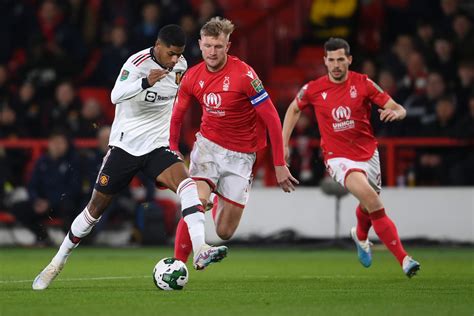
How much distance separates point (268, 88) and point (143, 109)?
9.63 metres

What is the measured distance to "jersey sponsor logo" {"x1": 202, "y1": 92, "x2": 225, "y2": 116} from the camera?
10.8 m

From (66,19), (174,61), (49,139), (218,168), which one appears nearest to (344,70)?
(218,168)

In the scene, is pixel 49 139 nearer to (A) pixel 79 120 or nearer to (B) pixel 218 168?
(A) pixel 79 120

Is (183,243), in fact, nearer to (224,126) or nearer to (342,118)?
(224,126)

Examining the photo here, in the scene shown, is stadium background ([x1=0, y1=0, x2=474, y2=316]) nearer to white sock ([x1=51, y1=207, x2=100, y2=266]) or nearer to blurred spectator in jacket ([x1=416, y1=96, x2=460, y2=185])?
blurred spectator in jacket ([x1=416, y1=96, x2=460, y2=185])

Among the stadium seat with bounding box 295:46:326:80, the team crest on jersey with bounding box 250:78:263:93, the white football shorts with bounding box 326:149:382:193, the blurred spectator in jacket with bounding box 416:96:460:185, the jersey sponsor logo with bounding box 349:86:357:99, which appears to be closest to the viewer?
the team crest on jersey with bounding box 250:78:263:93

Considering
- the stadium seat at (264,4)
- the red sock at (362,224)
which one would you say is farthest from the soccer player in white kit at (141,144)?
the stadium seat at (264,4)

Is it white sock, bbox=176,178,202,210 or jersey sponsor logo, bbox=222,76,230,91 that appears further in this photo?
jersey sponsor logo, bbox=222,76,230,91

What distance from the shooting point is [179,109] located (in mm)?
10781

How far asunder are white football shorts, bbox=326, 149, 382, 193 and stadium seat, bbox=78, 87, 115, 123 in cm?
777

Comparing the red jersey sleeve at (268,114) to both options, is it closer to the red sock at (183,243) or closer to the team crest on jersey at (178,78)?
the team crest on jersey at (178,78)

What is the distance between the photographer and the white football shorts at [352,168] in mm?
11906

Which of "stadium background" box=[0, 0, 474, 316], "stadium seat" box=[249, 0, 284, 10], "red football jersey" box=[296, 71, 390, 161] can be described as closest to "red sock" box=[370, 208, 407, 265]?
"stadium background" box=[0, 0, 474, 316]

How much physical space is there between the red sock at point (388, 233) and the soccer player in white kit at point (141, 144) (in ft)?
7.53
